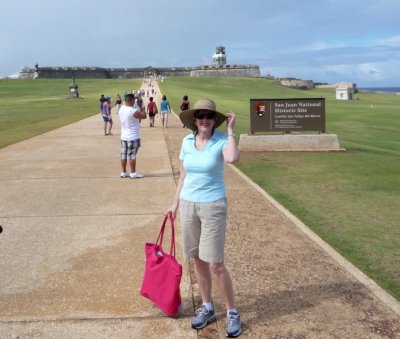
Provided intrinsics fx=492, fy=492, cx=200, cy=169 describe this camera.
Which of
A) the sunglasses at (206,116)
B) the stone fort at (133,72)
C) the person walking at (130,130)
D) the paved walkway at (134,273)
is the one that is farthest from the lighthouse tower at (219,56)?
the sunglasses at (206,116)

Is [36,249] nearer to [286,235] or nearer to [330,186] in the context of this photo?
[286,235]

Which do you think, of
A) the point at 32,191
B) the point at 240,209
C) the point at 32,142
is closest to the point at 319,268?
the point at 240,209

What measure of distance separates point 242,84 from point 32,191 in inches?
3020

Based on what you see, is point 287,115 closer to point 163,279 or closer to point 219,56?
point 163,279

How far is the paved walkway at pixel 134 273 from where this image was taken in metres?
3.69

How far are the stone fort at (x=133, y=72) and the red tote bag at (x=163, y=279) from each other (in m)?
105

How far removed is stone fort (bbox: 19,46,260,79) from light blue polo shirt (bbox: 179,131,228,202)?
105 m

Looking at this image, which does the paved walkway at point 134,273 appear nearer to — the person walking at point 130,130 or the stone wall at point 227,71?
the person walking at point 130,130

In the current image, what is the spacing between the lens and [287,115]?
13.6 metres

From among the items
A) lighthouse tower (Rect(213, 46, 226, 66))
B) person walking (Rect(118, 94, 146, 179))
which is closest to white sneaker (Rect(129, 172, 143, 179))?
person walking (Rect(118, 94, 146, 179))

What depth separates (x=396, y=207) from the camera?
24.5 ft

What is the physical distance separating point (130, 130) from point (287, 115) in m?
5.80

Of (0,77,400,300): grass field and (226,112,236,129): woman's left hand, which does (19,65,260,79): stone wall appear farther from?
(226,112,236,129): woman's left hand

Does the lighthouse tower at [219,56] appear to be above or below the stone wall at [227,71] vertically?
above
